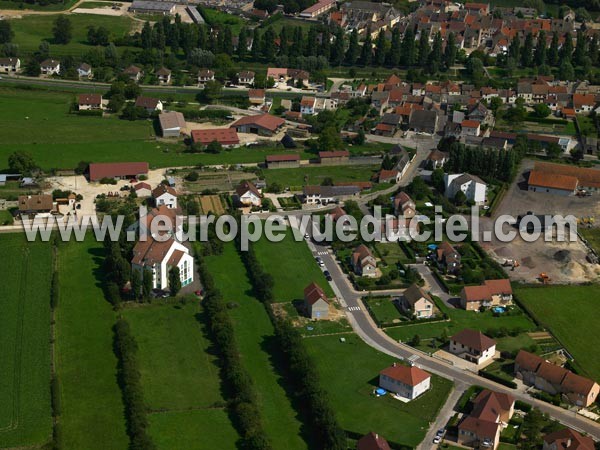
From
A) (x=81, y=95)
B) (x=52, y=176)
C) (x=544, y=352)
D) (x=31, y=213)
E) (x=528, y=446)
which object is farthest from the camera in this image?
(x=81, y=95)

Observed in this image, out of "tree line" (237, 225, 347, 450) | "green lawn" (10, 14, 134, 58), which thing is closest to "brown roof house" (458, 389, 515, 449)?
"tree line" (237, 225, 347, 450)

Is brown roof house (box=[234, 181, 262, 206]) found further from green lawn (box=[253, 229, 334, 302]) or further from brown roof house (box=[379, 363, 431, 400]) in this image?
brown roof house (box=[379, 363, 431, 400])

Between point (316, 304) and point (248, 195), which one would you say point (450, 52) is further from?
point (316, 304)

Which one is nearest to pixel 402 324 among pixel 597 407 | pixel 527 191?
pixel 597 407

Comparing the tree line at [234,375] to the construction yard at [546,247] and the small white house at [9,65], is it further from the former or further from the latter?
the small white house at [9,65]

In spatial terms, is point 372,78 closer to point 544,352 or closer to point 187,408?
point 544,352

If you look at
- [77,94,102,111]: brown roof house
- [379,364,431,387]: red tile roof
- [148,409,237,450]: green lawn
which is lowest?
[77,94,102,111]: brown roof house
